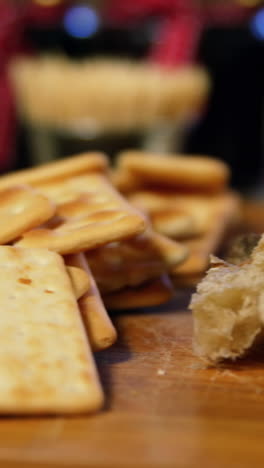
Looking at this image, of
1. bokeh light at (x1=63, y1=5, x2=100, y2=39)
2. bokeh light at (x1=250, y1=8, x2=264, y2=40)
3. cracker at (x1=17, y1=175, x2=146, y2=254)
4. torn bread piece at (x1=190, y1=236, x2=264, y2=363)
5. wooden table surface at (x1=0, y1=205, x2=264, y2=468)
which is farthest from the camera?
bokeh light at (x1=63, y1=5, x2=100, y2=39)

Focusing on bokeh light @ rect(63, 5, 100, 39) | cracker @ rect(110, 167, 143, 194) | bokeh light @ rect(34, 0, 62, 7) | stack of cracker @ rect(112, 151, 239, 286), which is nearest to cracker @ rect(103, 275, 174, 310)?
stack of cracker @ rect(112, 151, 239, 286)

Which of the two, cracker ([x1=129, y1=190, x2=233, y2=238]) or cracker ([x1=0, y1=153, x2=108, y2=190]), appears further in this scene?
cracker ([x1=129, y1=190, x2=233, y2=238])

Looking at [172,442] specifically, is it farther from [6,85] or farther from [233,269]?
[6,85]

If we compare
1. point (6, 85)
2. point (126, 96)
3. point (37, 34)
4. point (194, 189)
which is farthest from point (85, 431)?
point (37, 34)

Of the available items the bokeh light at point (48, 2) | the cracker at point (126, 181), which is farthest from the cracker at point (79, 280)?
the bokeh light at point (48, 2)

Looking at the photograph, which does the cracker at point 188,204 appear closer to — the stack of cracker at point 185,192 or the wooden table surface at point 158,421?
the stack of cracker at point 185,192

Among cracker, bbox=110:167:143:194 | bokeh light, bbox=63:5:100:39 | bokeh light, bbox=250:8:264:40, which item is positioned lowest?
cracker, bbox=110:167:143:194

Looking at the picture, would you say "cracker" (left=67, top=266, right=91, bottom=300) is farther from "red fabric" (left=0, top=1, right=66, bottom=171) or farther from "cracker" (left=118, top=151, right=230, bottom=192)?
"red fabric" (left=0, top=1, right=66, bottom=171)

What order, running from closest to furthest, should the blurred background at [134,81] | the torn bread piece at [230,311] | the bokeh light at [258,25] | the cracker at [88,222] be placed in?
the torn bread piece at [230,311] < the cracker at [88,222] < the blurred background at [134,81] < the bokeh light at [258,25]
